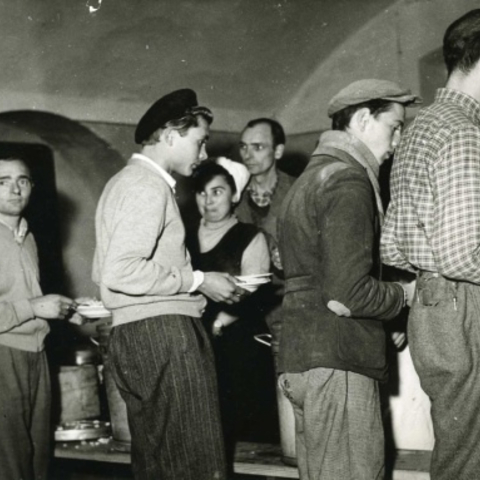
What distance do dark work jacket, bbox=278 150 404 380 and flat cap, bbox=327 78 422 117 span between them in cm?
20

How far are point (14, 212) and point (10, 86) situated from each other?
1.95 m

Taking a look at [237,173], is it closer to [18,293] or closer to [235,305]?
[235,305]

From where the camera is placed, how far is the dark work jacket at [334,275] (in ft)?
8.66

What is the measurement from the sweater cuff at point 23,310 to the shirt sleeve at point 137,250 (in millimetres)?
1293

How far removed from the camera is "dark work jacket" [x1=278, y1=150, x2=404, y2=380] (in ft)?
8.66

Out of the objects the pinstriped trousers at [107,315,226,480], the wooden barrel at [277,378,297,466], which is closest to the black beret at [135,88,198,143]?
the pinstriped trousers at [107,315,226,480]

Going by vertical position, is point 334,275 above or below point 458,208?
below

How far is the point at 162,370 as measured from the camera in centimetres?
305

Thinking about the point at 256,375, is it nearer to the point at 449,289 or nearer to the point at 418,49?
the point at 449,289

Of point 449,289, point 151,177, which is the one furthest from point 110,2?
point 449,289

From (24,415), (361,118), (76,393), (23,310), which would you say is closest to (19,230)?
(23,310)

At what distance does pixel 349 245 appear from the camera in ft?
8.62

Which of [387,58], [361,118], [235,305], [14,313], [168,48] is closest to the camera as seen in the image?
[361,118]

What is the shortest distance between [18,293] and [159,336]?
147 cm
